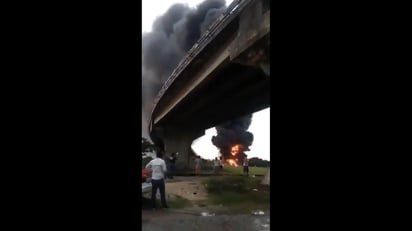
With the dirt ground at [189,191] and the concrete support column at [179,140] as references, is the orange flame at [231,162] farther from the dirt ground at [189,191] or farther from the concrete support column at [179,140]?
the dirt ground at [189,191]

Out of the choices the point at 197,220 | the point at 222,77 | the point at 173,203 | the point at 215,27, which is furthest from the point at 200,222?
the point at 222,77

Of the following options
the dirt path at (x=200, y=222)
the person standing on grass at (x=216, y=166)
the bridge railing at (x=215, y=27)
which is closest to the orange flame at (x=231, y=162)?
the person standing on grass at (x=216, y=166)

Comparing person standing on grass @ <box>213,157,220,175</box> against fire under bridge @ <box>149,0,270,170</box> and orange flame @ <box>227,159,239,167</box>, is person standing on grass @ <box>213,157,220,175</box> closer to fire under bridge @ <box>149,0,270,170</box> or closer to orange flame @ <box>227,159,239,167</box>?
fire under bridge @ <box>149,0,270,170</box>

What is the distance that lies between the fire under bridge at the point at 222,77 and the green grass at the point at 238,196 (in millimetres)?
3301

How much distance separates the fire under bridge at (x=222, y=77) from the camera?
1605 cm

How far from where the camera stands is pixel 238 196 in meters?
18.9

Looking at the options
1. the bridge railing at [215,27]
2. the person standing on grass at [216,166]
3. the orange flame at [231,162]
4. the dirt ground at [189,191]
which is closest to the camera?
the bridge railing at [215,27]

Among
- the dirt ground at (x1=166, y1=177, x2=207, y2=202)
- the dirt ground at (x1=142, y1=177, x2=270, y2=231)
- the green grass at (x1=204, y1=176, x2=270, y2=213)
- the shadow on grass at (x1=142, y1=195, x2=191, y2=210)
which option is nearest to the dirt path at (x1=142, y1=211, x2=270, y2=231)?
the dirt ground at (x1=142, y1=177, x2=270, y2=231)

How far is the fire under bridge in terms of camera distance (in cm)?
1605

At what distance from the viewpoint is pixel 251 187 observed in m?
21.9
